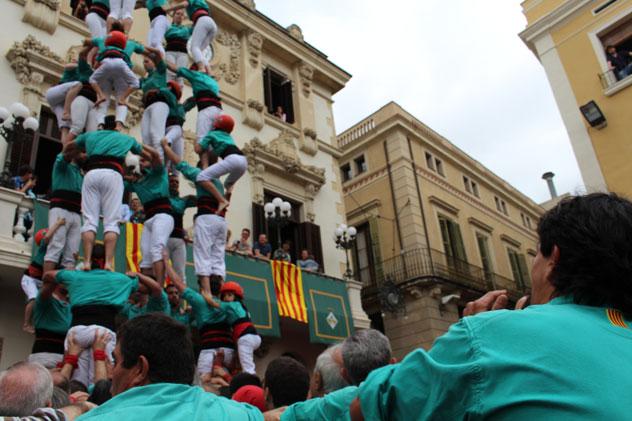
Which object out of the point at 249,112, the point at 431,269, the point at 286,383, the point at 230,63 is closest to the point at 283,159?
the point at 249,112

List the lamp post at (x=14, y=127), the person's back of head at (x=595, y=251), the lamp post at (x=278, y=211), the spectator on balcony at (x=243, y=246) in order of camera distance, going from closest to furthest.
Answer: the person's back of head at (x=595, y=251), the lamp post at (x=14, y=127), the spectator on balcony at (x=243, y=246), the lamp post at (x=278, y=211)

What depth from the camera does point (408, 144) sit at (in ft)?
77.0

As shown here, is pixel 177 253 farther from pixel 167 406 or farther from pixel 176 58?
pixel 167 406

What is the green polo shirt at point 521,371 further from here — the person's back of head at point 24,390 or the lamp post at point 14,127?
the lamp post at point 14,127

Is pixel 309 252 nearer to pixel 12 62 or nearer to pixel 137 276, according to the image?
pixel 12 62

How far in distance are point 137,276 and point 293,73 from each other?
14.5m

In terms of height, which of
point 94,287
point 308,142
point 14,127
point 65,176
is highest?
point 308,142

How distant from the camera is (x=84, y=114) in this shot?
6.69m

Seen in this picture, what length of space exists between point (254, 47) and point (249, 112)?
2.66 metres

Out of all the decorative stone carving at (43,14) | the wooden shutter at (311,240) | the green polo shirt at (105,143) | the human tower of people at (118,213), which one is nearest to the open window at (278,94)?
the wooden shutter at (311,240)

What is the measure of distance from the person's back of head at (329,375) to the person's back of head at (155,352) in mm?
1221

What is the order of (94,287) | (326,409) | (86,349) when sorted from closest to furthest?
(326,409) → (86,349) → (94,287)

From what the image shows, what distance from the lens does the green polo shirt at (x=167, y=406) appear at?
5.81 feet

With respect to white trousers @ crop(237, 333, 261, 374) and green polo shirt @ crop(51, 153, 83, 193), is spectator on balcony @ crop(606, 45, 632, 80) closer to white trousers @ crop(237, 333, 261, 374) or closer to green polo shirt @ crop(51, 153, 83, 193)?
white trousers @ crop(237, 333, 261, 374)
